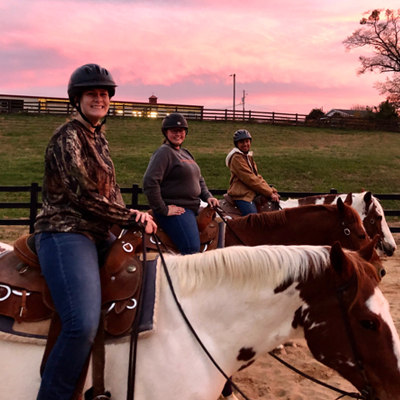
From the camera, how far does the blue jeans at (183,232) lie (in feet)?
13.7

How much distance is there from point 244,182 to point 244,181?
0.06 ft

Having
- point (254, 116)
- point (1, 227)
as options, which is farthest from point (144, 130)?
point (1, 227)

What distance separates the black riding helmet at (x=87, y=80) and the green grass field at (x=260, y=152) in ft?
39.6

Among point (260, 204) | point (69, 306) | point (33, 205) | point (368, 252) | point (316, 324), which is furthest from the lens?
point (33, 205)

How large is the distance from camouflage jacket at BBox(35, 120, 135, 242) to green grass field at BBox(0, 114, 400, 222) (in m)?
12.1

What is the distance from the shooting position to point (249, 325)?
2086 millimetres

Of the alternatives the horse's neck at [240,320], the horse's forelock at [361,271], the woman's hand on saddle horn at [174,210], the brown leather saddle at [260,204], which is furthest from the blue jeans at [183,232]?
the horse's forelock at [361,271]

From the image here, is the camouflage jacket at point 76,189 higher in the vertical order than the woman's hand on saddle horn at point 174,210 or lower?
higher

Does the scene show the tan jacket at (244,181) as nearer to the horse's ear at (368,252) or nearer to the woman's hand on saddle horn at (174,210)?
the woman's hand on saddle horn at (174,210)

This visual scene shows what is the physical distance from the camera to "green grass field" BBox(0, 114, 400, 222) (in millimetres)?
17891

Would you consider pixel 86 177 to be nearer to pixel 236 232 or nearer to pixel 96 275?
pixel 96 275

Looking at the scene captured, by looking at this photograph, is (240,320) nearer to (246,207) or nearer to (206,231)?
(206,231)

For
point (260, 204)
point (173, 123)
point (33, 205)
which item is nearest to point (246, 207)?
point (260, 204)

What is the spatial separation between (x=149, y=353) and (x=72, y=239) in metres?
0.74
